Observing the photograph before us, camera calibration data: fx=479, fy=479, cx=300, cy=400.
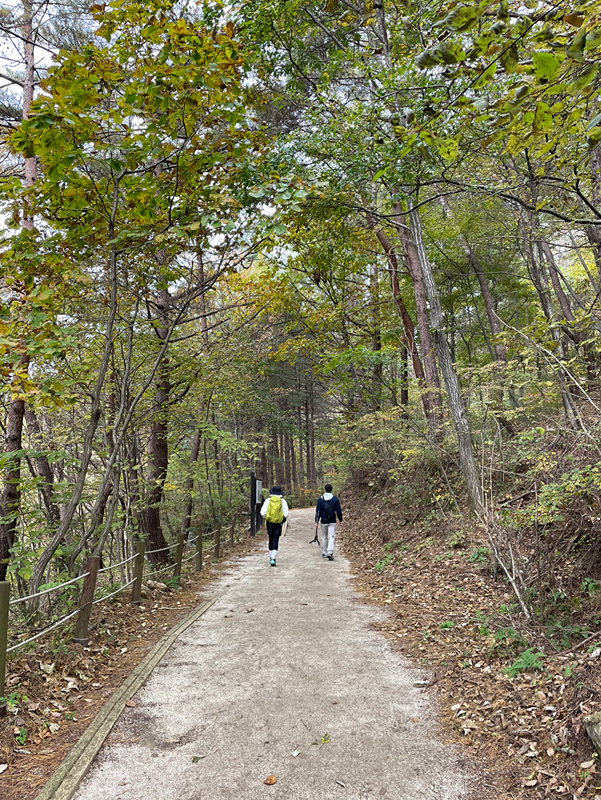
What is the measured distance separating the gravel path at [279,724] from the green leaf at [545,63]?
13.8 ft

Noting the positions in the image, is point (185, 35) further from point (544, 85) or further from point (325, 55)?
point (325, 55)

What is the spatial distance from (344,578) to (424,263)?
655 cm

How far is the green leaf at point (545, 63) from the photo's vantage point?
77.8 inches

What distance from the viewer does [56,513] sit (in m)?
9.44

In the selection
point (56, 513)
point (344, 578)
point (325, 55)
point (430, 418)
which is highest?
point (325, 55)

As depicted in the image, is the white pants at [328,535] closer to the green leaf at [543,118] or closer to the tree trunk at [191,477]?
the tree trunk at [191,477]

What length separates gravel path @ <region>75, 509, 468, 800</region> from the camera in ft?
10.9

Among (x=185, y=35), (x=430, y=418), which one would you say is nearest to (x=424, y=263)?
(x=430, y=418)

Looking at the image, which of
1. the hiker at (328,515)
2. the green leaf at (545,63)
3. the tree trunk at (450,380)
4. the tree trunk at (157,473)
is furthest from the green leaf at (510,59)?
the hiker at (328,515)

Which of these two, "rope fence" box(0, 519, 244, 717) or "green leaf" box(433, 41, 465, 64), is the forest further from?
"rope fence" box(0, 519, 244, 717)

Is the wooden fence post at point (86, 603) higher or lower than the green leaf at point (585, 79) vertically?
lower

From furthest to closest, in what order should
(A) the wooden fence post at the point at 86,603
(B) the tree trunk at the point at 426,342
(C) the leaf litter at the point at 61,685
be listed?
(B) the tree trunk at the point at 426,342
(A) the wooden fence post at the point at 86,603
(C) the leaf litter at the point at 61,685

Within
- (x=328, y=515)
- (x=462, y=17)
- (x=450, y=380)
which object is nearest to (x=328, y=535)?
(x=328, y=515)

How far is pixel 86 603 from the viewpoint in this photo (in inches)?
224
